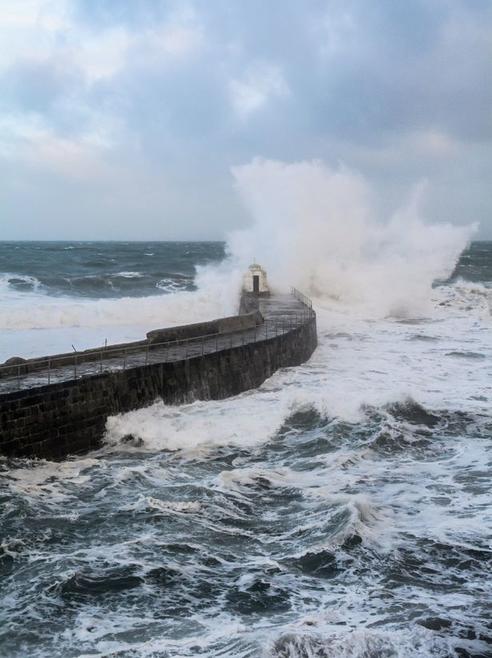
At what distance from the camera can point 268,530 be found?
7930mm

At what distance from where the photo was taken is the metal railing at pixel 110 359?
1173 centimetres

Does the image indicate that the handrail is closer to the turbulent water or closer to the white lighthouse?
the turbulent water

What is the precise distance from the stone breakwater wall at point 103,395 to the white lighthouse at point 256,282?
12136mm

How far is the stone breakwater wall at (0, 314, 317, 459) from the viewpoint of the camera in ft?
33.9

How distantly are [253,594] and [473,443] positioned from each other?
624 centimetres

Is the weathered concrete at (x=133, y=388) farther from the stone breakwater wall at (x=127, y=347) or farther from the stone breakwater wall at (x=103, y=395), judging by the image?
the stone breakwater wall at (x=127, y=347)

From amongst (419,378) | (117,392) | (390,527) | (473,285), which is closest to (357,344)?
(419,378)

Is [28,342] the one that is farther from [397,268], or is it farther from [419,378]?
[397,268]

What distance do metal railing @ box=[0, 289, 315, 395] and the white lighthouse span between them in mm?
10265

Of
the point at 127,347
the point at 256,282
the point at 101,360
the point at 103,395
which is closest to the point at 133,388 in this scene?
the point at 103,395

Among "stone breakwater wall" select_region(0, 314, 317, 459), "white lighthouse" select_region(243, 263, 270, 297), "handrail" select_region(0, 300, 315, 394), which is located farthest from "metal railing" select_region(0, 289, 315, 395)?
"white lighthouse" select_region(243, 263, 270, 297)

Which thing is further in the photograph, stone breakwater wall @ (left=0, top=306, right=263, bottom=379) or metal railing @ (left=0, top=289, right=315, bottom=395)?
stone breakwater wall @ (left=0, top=306, right=263, bottom=379)

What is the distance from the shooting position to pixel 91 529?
25.8 feet

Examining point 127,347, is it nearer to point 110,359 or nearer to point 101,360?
point 110,359
